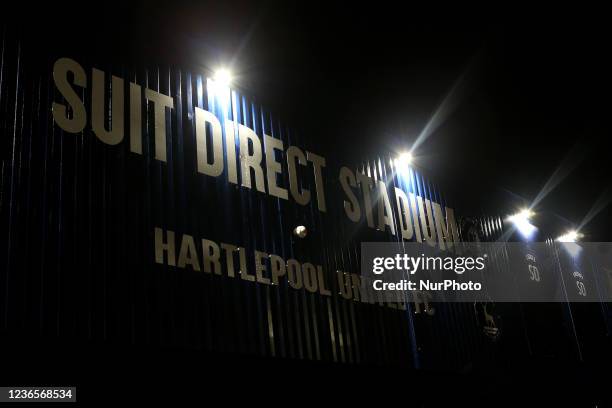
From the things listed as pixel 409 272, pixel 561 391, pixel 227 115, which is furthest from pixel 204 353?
pixel 561 391

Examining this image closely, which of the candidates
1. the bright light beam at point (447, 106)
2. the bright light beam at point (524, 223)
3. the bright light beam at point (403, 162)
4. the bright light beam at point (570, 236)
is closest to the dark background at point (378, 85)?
the bright light beam at point (447, 106)

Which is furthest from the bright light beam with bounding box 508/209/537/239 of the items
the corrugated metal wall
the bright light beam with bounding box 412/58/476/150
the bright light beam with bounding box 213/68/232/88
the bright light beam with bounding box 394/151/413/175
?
the bright light beam with bounding box 213/68/232/88

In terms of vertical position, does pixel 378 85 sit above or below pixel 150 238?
above

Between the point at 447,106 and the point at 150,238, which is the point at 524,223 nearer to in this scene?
the point at 447,106

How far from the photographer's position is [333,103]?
891 centimetres

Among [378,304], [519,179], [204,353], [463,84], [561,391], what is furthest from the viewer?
[519,179]

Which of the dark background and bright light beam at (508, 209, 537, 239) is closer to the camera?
the dark background

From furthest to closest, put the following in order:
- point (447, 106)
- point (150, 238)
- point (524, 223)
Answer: point (524, 223) → point (447, 106) → point (150, 238)

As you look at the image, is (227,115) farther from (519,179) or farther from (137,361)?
(519,179)

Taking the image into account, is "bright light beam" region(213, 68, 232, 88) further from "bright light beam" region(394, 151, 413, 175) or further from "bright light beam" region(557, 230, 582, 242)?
"bright light beam" region(557, 230, 582, 242)

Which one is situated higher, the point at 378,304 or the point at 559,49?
the point at 559,49

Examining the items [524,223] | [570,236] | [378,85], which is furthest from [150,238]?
[570,236]

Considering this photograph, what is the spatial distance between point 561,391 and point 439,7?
6.19m

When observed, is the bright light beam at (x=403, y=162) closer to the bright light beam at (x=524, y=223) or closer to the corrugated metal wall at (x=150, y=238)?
the corrugated metal wall at (x=150, y=238)
